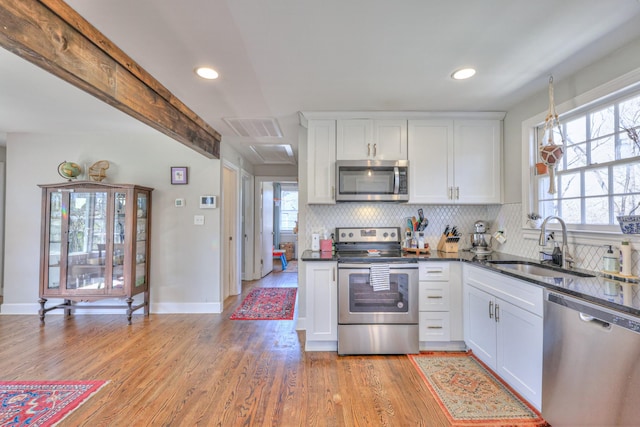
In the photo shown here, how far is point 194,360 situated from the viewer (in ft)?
8.21

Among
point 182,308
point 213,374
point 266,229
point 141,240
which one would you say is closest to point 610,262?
point 213,374

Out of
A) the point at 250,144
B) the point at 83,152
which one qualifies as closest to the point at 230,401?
the point at 250,144

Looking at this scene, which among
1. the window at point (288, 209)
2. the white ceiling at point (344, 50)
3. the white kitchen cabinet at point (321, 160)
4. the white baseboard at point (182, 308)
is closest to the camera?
the white ceiling at point (344, 50)

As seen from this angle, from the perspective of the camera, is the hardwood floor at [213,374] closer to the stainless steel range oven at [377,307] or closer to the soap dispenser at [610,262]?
the stainless steel range oven at [377,307]

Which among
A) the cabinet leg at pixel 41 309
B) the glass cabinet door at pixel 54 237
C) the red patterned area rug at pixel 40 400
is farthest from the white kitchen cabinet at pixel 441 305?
the cabinet leg at pixel 41 309

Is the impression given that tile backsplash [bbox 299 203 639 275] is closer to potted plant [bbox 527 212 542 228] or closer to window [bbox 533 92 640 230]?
potted plant [bbox 527 212 542 228]

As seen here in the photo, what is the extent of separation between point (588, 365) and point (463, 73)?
76.8 inches

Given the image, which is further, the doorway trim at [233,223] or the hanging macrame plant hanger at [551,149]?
the doorway trim at [233,223]

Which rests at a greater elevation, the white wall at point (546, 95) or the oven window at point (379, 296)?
the white wall at point (546, 95)

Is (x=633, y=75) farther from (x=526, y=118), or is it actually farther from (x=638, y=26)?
(x=526, y=118)

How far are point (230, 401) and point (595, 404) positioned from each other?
2022mm

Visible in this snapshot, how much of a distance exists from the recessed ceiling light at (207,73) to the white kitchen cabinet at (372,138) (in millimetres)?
1261

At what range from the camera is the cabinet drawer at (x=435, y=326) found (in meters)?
2.61

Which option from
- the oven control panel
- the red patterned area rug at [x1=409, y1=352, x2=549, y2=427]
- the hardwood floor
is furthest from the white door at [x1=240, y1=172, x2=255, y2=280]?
the red patterned area rug at [x1=409, y1=352, x2=549, y2=427]
